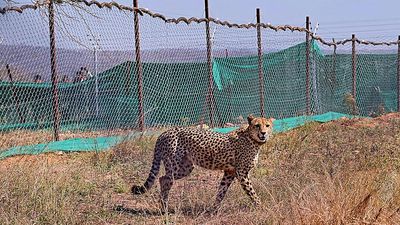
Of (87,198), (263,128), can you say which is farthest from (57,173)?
(263,128)

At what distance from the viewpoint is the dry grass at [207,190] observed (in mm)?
4449

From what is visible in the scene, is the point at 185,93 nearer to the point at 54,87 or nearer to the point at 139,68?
the point at 139,68

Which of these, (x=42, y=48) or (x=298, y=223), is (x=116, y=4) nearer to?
(x=42, y=48)

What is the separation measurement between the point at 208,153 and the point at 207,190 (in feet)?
1.33

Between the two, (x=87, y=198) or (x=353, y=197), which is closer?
(x=353, y=197)

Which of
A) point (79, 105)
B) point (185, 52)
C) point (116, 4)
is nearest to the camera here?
point (116, 4)

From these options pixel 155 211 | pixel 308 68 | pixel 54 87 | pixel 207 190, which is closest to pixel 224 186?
pixel 207 190

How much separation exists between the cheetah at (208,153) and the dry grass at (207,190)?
0.17 m

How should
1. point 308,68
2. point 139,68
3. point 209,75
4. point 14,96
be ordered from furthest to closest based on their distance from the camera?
1. point 308,68
2. point 209,75
3. point 139,68
4. point 14,96

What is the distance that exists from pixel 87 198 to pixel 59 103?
3378 mm

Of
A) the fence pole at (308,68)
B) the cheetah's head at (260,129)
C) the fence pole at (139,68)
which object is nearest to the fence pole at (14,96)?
the fence pole at (139,68)

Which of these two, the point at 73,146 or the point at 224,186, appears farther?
the point at 73,146

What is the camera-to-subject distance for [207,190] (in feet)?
20.0

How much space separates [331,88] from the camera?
46.4 ft
